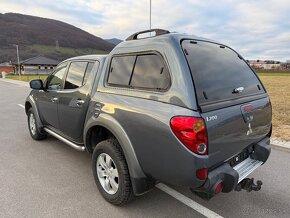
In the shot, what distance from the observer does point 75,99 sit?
363 centimetres

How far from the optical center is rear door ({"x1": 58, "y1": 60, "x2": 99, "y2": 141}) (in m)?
3.51

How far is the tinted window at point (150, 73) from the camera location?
2.49m

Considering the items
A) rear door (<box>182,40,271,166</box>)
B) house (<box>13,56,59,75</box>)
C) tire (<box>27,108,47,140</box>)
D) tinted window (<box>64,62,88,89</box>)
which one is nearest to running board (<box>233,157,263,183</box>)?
rear door (<box>182,40,271,166</box>)

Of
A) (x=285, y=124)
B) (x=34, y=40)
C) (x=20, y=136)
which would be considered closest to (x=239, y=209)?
(x=285, y=124)

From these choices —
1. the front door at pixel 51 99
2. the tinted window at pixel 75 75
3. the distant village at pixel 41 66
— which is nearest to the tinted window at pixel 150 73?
the tinted window at pixel 75 75

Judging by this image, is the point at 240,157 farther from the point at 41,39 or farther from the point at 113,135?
the point at 41,39

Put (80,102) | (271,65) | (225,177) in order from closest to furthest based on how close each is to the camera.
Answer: (225,177) < (80,102) < (271,65)

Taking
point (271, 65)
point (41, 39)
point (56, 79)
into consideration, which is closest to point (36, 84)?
point (56, 79)

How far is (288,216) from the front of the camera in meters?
2.80

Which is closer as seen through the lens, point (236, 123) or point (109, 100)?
point (236, 123)

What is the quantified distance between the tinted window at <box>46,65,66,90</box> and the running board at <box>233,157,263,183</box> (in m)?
3.04

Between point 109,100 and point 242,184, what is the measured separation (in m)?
1.75

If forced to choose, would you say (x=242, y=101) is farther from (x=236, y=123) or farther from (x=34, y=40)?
(x=34, y=40)

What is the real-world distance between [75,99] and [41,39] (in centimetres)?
15600
